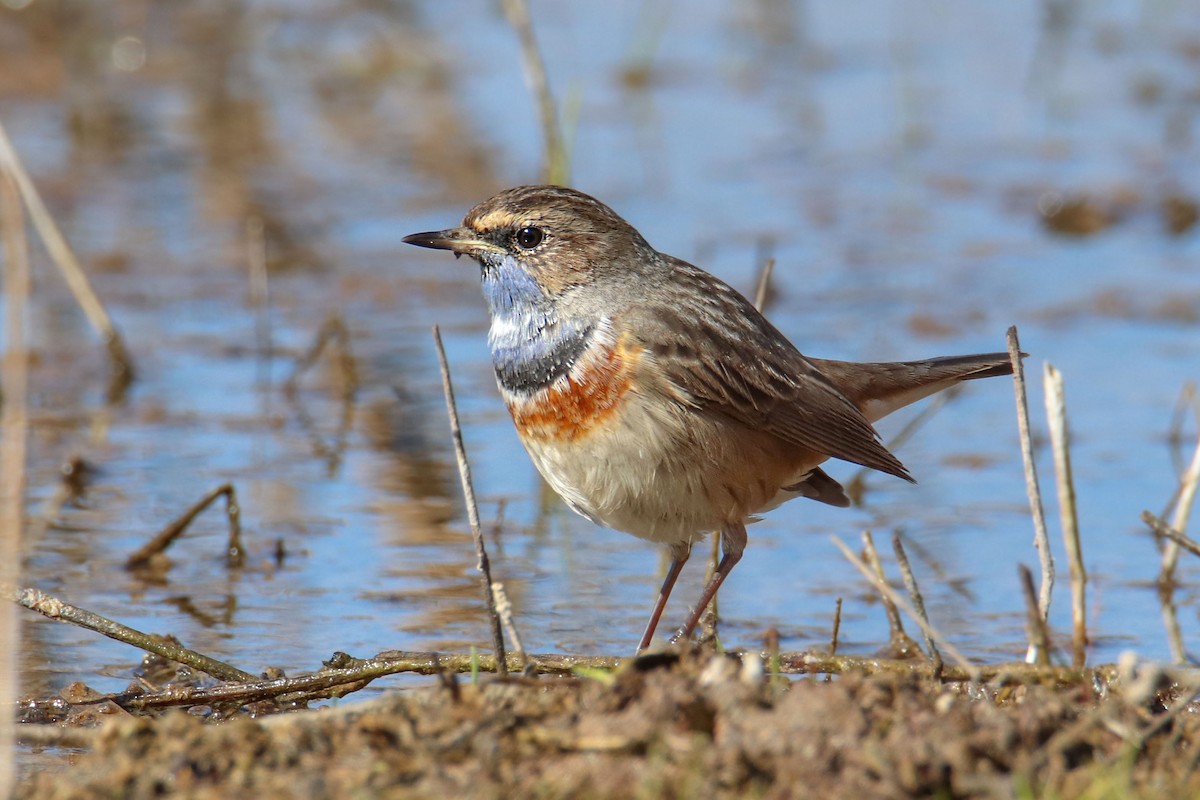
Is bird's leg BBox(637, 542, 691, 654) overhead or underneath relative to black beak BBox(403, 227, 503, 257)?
underneath

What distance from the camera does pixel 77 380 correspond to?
31.4 ft

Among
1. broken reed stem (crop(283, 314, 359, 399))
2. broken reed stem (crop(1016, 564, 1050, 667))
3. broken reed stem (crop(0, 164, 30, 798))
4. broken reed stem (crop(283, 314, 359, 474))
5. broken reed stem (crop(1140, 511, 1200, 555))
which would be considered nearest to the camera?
broken reed stem (crop(0, 164, 30, 798))

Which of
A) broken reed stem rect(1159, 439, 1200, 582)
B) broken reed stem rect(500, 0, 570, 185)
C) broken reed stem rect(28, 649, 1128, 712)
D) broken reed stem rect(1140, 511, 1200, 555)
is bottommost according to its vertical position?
broken reed stem rect(28, 649, 1128, 712)

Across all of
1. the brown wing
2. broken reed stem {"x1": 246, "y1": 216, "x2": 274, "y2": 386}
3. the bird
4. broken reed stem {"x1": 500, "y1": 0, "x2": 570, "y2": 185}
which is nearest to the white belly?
the bird

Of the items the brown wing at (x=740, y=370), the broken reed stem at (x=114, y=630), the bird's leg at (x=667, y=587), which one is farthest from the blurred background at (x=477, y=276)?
the brown wing at (x=740, y=370)

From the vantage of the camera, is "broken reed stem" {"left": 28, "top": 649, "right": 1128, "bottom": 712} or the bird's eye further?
the bird's eye

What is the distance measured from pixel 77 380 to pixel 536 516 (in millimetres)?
2961

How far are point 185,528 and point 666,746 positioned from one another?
3661 mm

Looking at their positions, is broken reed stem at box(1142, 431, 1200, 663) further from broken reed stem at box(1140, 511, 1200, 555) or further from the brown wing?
the brown wing

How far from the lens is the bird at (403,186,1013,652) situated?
6.10m

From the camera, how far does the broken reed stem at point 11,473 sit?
488cm

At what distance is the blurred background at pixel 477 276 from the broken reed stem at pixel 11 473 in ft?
0.55

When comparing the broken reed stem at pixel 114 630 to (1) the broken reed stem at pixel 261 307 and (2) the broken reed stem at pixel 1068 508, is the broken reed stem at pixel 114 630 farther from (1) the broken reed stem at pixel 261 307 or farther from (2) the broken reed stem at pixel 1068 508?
(1) the broken reed stem at pixel 261 307

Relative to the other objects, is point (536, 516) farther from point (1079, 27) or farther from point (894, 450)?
point (1079, 27)
